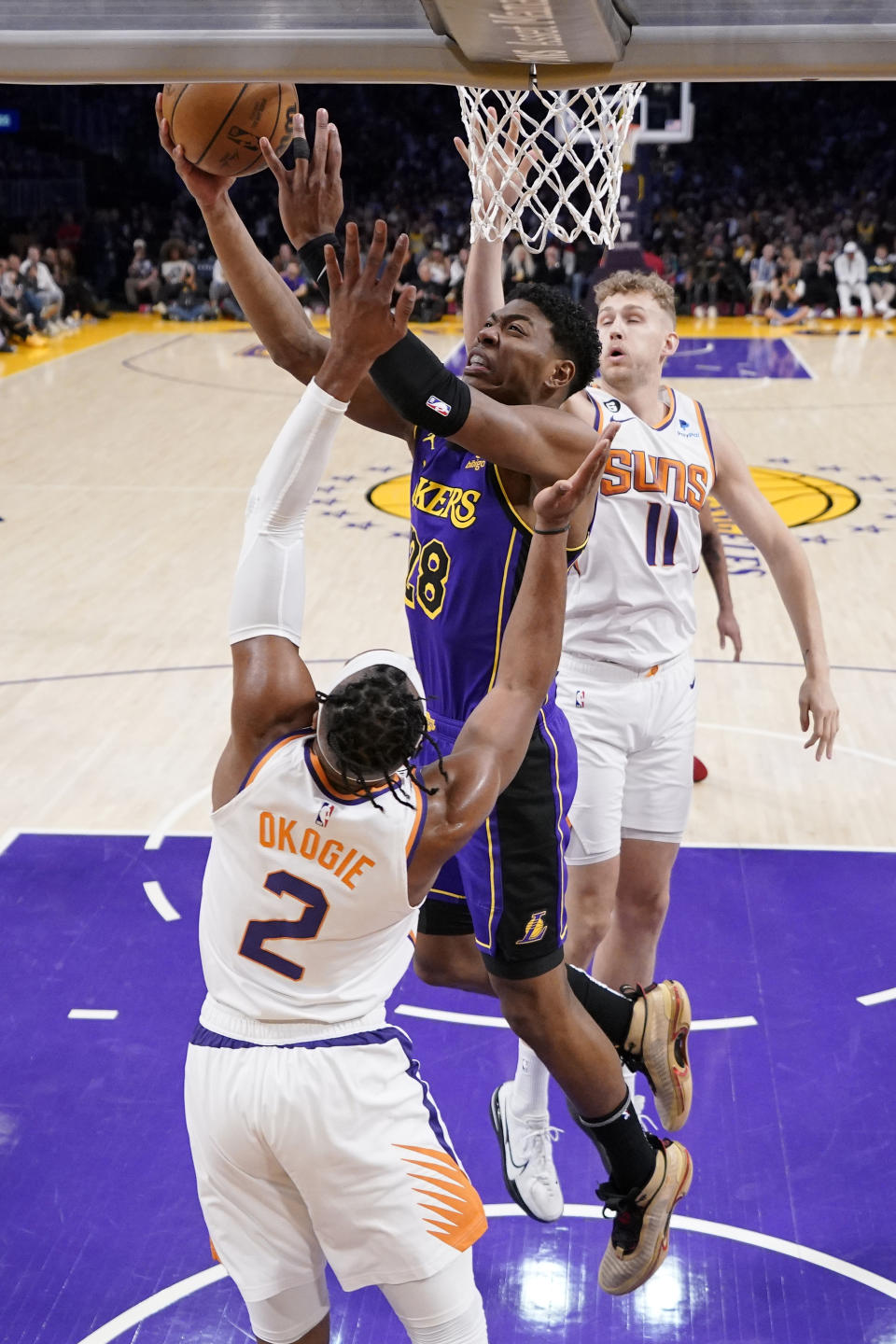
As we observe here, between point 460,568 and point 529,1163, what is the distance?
5.40 ft

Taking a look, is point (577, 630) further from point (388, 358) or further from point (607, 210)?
point (388, 358)

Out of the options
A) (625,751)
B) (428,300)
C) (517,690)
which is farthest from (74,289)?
(517,690)

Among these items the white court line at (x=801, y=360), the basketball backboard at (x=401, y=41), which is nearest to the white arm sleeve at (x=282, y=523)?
the basketball backboard at (x=401, y=41)

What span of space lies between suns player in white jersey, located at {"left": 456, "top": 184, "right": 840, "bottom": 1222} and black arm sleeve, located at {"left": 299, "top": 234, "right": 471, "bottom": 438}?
1.17 m

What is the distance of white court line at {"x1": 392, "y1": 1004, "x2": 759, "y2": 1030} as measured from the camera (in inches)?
192

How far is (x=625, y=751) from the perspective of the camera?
447cm

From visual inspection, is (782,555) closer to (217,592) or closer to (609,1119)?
(609,1119)

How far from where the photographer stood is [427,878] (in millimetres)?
2873

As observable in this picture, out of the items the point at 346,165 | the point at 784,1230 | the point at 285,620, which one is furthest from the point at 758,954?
the point at 346,165

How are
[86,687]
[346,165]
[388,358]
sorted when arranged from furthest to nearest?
[346,165], [86,687], [388,358]

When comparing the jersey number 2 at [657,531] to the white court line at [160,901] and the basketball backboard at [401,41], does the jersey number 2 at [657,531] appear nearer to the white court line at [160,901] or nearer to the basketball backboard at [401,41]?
the basketball backboard at [401,41]

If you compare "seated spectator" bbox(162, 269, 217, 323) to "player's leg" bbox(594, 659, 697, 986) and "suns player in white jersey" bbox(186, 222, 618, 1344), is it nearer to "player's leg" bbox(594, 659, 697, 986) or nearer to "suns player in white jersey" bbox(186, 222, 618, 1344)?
"player's leg" bbox(594, 659, 697, 986)

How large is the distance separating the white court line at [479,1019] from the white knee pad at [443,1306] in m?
2.04

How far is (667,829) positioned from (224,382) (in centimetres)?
A: 1405
